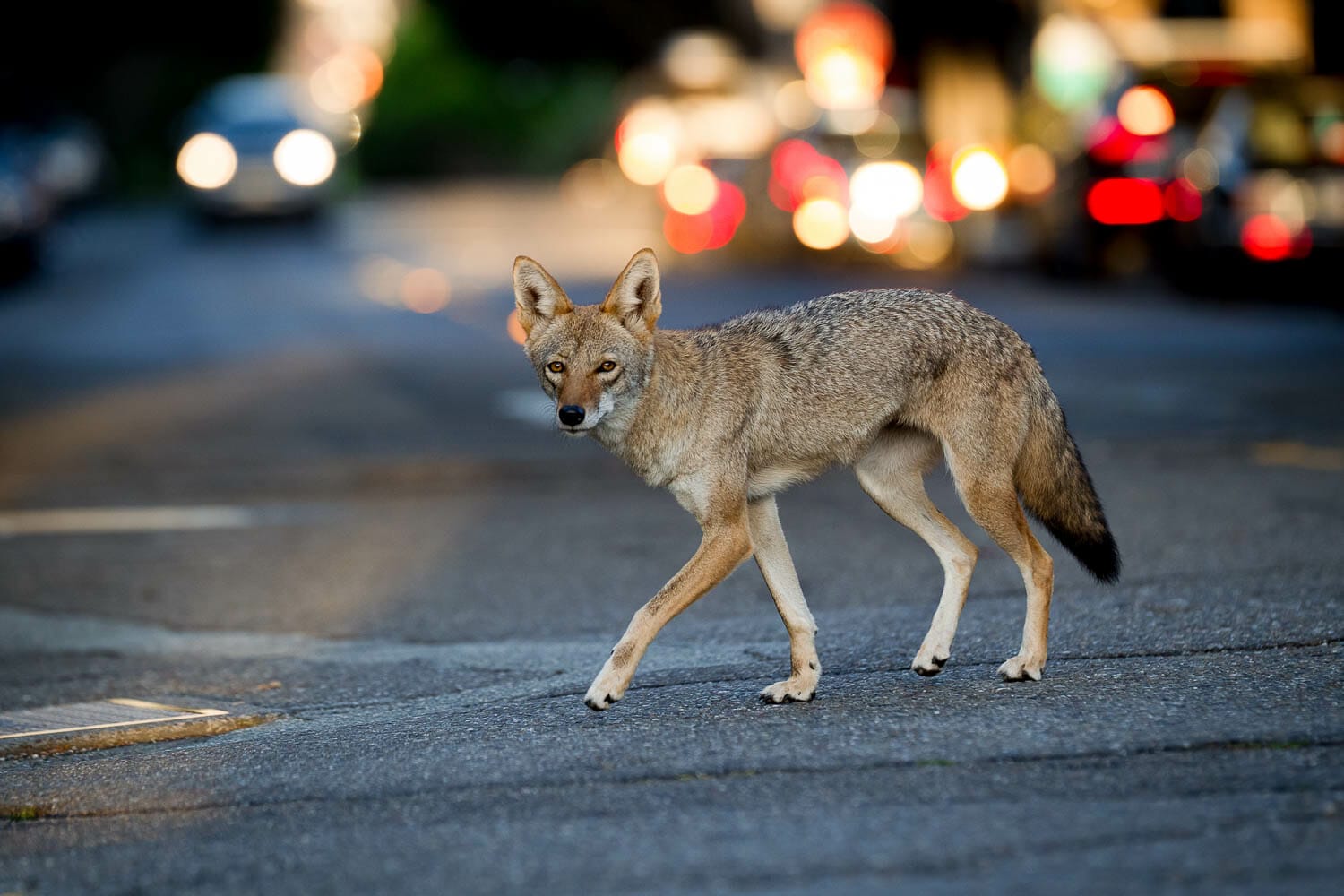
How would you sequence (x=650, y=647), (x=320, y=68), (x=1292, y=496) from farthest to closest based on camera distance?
1. (x=320, y=68)
2. (x=1292, y=496)
3. (x=650, y=647)

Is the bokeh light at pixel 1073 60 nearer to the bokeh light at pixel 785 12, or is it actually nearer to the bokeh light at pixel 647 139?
the bokeh light at pixel 647 139

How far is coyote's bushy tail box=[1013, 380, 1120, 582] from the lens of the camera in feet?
22.0

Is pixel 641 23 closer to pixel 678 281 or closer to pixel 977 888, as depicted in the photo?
pixel 678 281

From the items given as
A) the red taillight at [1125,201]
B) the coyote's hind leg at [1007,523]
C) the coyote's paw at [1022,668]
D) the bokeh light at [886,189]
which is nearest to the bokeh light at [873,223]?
the bokeh light at [886,189]

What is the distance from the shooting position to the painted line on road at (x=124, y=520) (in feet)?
35.4

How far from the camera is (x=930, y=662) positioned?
6.64 meters

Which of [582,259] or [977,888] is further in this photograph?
[582,259]

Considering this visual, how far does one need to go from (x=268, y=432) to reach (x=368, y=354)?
4.09m

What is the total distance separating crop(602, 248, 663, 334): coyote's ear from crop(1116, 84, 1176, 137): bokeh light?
575 inches

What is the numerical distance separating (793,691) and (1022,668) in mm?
786

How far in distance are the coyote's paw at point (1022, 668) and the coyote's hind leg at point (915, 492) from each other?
1.27ft

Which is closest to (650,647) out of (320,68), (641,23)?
(641,23)

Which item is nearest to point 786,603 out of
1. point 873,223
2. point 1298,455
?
point 1298,455

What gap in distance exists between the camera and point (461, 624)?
826 cm
